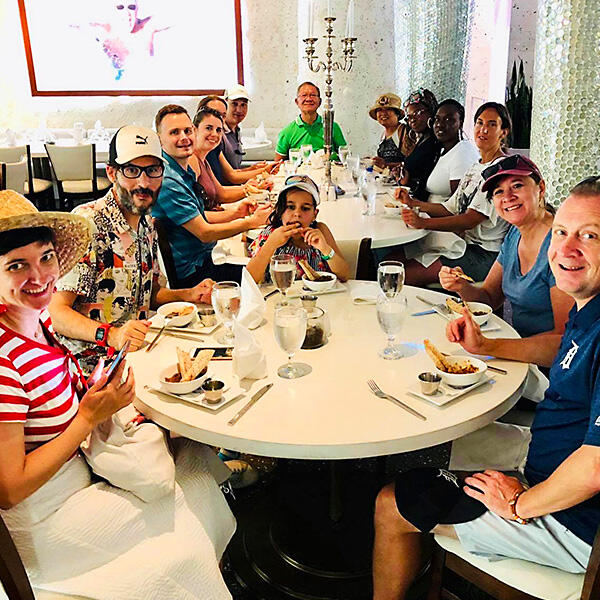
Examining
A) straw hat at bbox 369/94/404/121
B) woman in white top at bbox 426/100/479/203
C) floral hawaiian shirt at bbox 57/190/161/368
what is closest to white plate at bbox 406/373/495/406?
floral hawaiian shirt at bbox 57/190/161/368


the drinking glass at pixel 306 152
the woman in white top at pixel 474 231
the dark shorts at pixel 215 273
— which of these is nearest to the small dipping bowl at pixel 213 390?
the dark shorts at pixel 215 273

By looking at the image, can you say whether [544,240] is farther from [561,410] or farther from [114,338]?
[114,338]

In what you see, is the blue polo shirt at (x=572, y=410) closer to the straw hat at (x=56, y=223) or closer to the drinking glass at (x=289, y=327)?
the drinking glass at (x=289, y=327)

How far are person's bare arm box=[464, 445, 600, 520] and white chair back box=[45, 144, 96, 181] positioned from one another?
5921 millimetres

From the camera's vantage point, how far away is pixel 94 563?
1392 mm

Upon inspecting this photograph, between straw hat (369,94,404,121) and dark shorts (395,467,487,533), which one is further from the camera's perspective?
straw hat (369,94,404,121)

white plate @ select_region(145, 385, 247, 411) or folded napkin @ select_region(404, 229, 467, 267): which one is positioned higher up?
white plate @ select_region(145, 385, 247, 411)

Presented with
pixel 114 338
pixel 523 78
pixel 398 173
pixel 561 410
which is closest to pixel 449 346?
pixel 561 410

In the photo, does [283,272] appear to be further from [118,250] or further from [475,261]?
[475,261]

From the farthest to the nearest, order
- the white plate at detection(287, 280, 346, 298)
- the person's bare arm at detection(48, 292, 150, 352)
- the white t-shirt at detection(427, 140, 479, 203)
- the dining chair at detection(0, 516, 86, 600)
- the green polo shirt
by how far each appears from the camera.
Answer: the green polo shirt → the white t-shirt at detection(427, 140, 479, 203) → the white plate at detection(287, 280, 346, 298) → the person's bare arm at detection(48, 292, 150, 352) → the dining chair at detection(0, 516, 86, 600)

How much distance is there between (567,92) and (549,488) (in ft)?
9.40

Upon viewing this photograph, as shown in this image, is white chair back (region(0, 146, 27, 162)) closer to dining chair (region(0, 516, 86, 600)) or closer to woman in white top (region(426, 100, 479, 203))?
woman in white top (region(426, 100, 479, 203))

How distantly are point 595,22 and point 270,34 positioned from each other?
5.84 m

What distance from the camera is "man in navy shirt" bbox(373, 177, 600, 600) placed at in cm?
139
